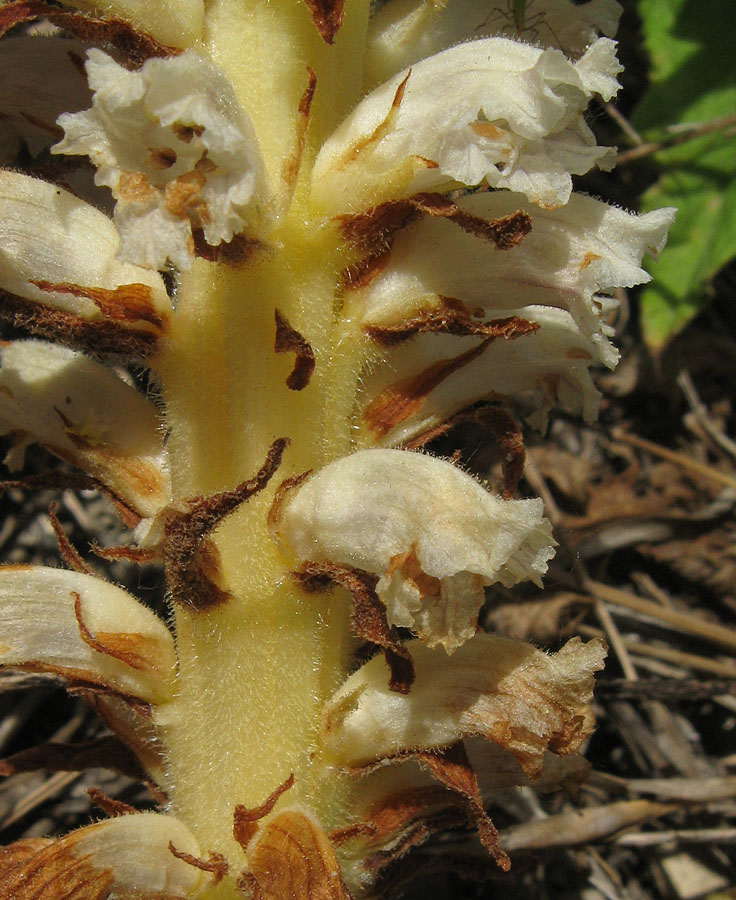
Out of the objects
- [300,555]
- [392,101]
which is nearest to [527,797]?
[300,555]

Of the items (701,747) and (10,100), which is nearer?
(10,100)

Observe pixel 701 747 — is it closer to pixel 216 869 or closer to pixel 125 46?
pixel 216 869

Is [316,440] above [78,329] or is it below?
below

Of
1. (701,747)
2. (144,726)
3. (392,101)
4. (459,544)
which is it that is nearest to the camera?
(459,544)

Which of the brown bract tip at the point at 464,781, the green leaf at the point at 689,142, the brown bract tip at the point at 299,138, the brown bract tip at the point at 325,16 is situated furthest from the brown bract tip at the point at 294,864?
the green leaf at the point at 689,142

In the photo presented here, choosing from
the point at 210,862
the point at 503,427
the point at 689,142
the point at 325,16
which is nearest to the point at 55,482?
the point at 210,862

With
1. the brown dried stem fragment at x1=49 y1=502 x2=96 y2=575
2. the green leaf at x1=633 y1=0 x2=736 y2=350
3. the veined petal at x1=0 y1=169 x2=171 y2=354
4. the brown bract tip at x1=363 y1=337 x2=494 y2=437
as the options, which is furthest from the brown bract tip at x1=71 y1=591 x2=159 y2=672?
the green leaf at x1=633 y1=0 x2=736 y2=350

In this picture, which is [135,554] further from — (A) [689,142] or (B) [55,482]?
(A) [689,142]
